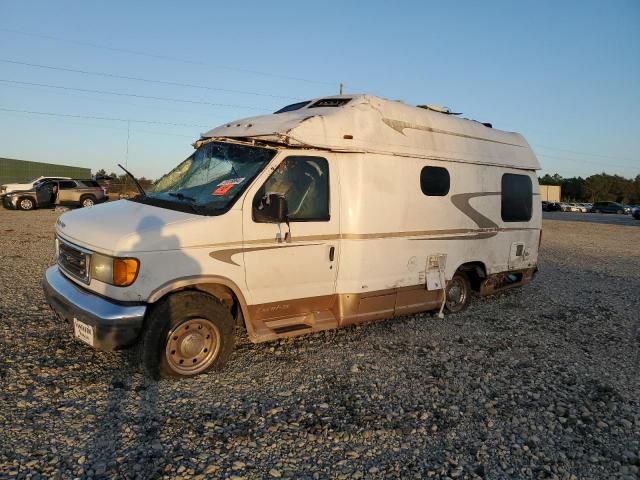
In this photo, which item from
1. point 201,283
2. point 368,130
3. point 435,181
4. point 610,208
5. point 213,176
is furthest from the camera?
point 610,208

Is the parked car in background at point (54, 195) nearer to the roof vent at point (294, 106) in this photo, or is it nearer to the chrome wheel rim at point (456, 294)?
the roof vent at point (294, 106)

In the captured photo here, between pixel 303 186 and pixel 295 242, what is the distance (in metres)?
0.63

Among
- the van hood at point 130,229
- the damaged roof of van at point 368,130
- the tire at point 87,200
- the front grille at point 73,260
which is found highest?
the damaged roof of van at point 368,130

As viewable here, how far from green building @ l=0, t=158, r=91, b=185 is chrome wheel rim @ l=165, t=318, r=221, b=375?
44357 millimetres

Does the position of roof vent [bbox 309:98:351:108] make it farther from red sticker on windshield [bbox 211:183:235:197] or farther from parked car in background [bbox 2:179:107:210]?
parked car in background [bbox 2:179:107:210]

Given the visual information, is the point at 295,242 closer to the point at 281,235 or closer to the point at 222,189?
the point at 281,235

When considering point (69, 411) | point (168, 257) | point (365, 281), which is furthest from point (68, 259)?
point (365, 281)

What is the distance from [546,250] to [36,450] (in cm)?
1558

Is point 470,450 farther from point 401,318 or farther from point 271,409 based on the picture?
point 401,318

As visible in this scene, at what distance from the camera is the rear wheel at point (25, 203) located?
974 inches

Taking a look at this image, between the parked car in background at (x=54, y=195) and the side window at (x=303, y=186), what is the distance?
23327 millimetres

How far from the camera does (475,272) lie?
7.30 meters

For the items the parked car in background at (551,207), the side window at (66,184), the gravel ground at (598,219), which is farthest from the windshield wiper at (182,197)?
the parked car in background at (551,207)

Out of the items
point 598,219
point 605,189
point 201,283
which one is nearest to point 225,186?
point 201,283
